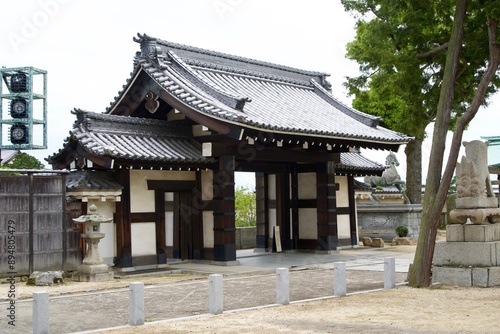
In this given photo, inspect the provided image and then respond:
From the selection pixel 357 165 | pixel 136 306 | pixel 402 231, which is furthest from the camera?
pixel 402 231

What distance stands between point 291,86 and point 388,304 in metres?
14.7

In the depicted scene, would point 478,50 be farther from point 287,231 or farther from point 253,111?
point 287,231

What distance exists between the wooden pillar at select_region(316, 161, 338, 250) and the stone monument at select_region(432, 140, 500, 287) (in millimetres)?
7852

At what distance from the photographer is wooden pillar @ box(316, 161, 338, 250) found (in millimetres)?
22719

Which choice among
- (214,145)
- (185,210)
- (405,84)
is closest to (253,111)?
(214,145)

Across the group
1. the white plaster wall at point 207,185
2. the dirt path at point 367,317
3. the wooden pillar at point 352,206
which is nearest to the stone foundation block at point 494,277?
the dirt path at point 367,317

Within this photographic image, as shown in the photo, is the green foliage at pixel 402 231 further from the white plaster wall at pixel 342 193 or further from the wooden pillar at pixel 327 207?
the wooden pillar at pixel 327 207

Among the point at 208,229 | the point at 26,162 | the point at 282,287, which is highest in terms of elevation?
the point at 26,162

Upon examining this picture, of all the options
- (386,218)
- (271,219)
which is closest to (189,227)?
(271,219)

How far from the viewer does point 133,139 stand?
61.3 ft

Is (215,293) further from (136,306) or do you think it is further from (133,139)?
(133,139)

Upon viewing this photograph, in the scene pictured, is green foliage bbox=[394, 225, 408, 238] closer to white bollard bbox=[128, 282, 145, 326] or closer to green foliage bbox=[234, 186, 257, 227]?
green foliage bbox=[234, 186, 257, 227]

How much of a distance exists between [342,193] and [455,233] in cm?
1051

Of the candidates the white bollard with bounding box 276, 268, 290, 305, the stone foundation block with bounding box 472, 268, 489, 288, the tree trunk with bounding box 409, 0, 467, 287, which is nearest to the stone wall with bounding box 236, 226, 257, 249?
the tree trunk with bounding box 409, 0, 467, 287
